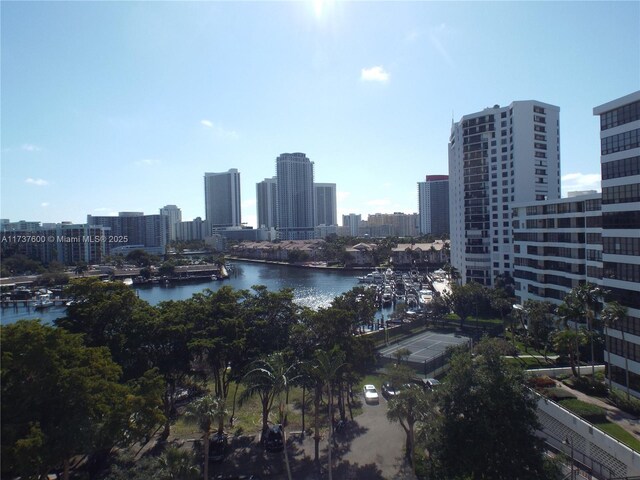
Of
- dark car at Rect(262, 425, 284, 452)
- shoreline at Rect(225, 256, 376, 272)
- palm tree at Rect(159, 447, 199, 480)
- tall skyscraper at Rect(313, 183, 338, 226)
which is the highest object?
tall skyscraper at Rect(313, 183, 338, 226)

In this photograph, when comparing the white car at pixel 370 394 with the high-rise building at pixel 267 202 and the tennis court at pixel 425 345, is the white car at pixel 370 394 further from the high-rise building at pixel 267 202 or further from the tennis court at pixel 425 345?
the high-rise building at pixel 267 202

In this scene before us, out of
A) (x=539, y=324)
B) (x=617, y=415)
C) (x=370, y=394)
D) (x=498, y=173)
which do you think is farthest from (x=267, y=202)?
(x=617, y=415)

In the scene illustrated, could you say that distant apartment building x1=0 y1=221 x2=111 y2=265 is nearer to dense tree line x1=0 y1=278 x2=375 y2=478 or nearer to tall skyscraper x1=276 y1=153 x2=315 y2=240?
tall skyscraper x1=276 y1=153 x2=315 y2=240

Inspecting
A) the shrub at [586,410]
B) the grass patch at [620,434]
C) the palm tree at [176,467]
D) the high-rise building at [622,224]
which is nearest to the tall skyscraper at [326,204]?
the high-rise building at [622,224]

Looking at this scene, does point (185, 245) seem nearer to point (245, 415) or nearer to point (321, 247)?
point (321, 247)

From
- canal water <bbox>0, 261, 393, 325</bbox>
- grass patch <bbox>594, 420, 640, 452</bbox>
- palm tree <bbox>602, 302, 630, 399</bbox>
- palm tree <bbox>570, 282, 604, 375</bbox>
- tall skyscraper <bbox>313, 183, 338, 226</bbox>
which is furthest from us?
tall skyscraper <bbox>313, 183, 338, 226</bbox>

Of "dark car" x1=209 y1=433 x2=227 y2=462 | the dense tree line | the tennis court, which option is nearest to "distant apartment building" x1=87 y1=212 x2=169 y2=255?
the tennis court
